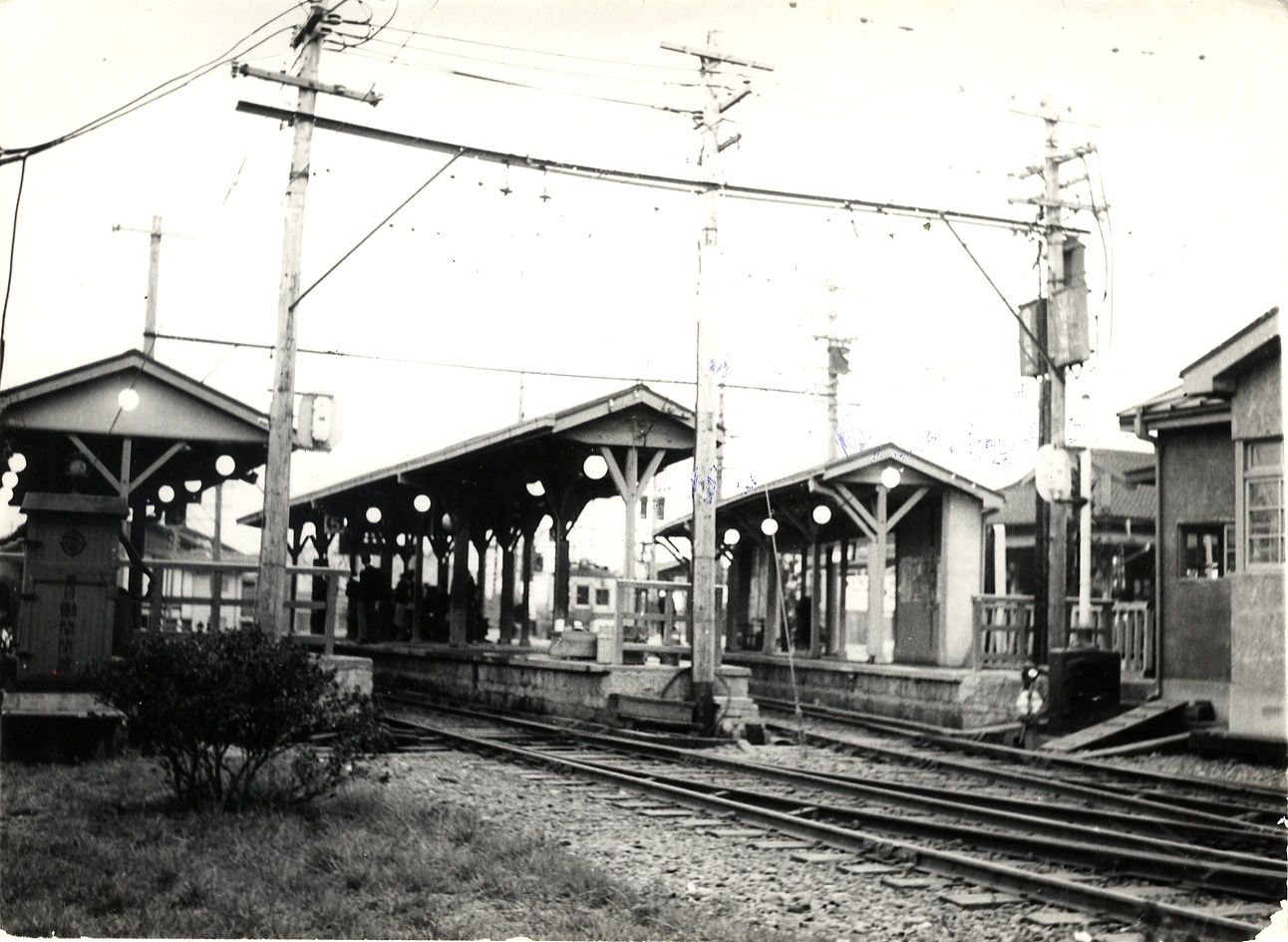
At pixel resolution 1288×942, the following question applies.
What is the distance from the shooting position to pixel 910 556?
68.4 feet

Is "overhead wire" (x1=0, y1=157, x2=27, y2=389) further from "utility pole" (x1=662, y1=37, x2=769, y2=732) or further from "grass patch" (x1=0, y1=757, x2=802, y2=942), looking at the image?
"utility pole" (x1=662, y1=37, x2=769, y2=732)

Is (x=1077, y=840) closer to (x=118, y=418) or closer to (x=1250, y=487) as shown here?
(x=1250, y=487)

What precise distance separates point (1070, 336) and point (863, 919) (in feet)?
32.6

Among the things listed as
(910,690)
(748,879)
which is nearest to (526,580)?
(910,690)

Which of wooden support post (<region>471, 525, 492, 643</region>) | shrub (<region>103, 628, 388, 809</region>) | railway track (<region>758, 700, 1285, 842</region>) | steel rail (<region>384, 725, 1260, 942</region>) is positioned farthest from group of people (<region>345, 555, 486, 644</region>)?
shrub (<region>103, 628, 388, 809</region>)

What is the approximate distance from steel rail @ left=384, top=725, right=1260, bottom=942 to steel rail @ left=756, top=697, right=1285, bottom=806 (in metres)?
3.72

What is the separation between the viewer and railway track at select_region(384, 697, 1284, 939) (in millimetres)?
6715

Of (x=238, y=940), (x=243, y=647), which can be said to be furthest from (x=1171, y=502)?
(x=238, y=940)

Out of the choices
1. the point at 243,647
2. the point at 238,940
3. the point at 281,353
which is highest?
A: the point at 281,353

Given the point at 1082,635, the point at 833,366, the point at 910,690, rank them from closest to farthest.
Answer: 1. the point at 910,690
2. the point at 1082,635
3. the point at 833,366

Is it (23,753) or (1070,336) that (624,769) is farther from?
(1070,336)

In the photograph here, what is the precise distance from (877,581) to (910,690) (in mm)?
2508

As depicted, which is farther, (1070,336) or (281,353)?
(1070,336)

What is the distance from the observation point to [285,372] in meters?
13.6
